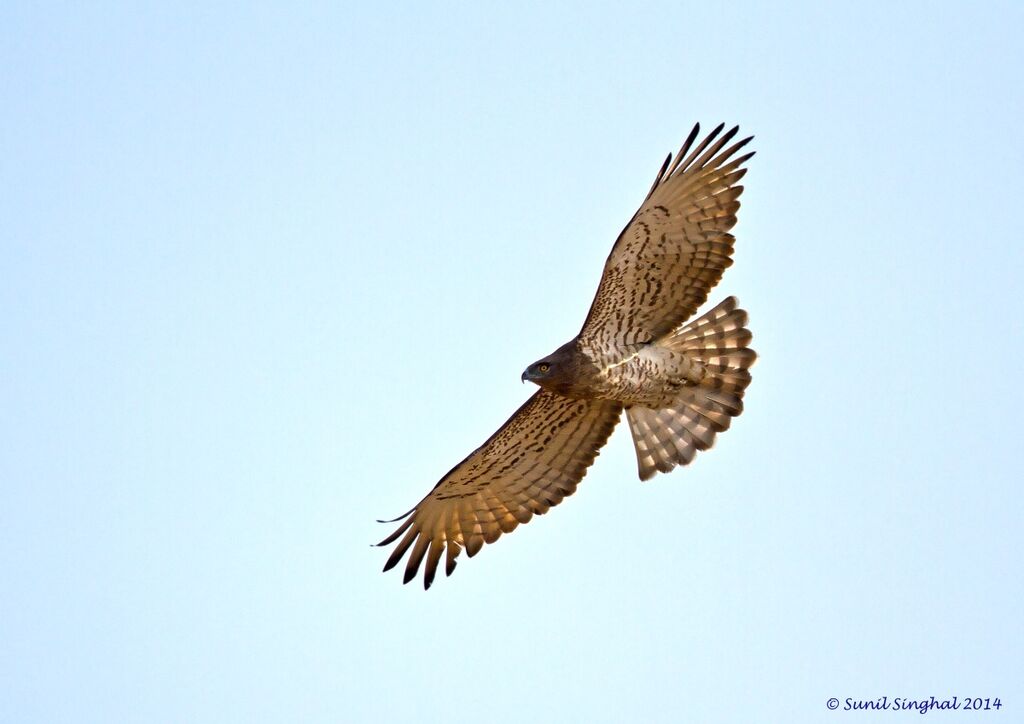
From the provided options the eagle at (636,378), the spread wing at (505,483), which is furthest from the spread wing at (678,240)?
the spread wing at (505,483)

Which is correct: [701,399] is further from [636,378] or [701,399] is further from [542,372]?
Answer: [542,372]

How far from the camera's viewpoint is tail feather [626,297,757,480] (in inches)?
547

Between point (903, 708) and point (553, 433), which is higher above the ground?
point (553, 433)

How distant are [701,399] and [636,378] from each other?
2.11 feet

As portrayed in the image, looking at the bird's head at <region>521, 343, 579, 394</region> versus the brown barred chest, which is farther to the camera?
the brown barred chest

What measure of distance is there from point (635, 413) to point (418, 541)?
220 cm

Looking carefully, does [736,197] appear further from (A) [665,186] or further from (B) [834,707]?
(B) [834,707]

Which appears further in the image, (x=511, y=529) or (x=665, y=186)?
(x=511, y=529)

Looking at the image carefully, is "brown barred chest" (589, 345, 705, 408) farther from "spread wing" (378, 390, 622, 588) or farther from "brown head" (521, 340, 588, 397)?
"spread wing" (378, 390, 622, 588)

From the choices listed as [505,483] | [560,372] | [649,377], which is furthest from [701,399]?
[505,483]

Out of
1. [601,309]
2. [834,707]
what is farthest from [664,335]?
[834,707]

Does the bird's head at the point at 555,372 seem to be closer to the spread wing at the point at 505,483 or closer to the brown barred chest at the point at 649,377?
the brown barred chest at the point at 649,377

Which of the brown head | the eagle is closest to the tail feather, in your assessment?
the eagle

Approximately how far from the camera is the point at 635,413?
47.0 feet
